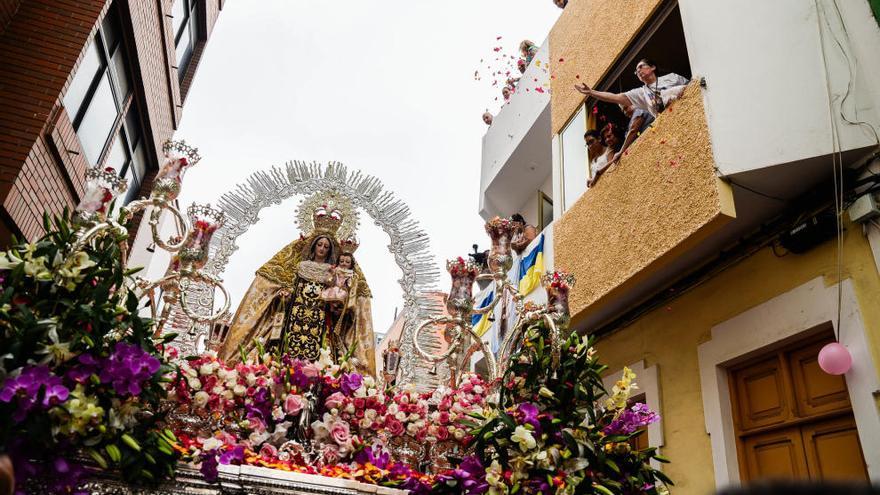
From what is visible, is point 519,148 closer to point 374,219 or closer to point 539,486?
point 374,219

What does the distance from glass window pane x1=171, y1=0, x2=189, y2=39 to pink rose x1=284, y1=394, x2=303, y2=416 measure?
6.82 m

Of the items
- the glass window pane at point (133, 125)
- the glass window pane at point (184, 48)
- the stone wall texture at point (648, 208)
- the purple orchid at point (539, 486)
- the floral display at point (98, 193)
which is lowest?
the purple orchid at point (539, 486)

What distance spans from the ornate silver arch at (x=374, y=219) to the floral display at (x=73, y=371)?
1.81 metres

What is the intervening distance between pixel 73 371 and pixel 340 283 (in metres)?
2.47

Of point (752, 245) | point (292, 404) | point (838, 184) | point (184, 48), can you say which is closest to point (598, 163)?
point (752, 245)

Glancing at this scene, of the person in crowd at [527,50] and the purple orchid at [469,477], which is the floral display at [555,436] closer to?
the purple orchid at [469,477]

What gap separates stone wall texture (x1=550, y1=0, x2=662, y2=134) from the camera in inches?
240

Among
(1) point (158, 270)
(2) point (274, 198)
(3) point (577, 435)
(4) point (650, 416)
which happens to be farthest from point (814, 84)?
(1) point (158, 270)

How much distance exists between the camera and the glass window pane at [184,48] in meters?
8.99

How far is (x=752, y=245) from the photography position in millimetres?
4590

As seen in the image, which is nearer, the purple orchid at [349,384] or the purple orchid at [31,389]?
the purple orchid at [31,389]

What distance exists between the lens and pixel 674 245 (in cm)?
442

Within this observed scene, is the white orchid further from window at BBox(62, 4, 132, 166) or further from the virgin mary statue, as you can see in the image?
window at BBox(62, 4, 132, 166)

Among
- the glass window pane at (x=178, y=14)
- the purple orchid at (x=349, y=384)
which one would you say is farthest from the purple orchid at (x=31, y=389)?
the glass window pane at (x=178, y=14)
